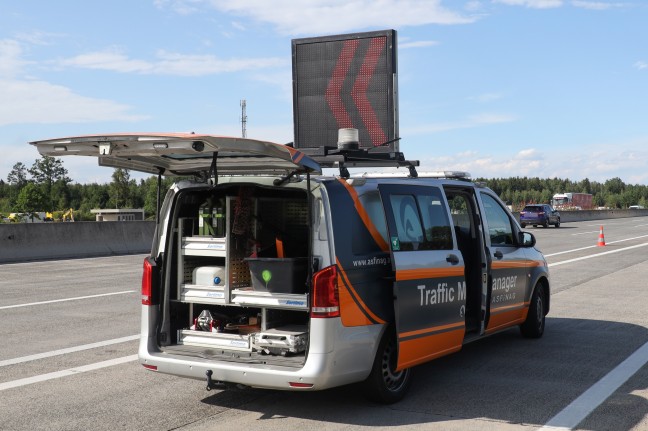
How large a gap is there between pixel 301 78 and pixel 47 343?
A: 21.6 feet

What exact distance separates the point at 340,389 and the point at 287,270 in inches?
56.7

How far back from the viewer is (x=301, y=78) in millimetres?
13859

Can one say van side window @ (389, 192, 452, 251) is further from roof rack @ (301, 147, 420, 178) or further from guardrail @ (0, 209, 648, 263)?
guardrail @ (0, 209, 648, 263)

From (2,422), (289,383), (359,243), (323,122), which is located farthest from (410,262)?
(323,122)

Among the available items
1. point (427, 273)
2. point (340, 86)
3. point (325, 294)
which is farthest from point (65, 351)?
point (340, 86)

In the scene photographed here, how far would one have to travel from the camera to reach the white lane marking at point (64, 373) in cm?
725

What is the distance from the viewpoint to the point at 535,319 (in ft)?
31.6

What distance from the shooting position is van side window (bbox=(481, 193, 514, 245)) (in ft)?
28.5

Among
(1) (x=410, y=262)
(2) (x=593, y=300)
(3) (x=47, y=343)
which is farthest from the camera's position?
(2) (x=593, y=300)

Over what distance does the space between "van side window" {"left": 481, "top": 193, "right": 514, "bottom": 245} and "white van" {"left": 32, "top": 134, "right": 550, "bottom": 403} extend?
132 centimetres

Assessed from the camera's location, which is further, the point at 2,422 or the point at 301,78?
the point at 301,78

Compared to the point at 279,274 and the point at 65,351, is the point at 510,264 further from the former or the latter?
the point at 65,351

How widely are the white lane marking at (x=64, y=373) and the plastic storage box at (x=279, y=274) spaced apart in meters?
2.49

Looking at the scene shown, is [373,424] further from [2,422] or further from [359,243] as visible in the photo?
[2,422]
